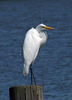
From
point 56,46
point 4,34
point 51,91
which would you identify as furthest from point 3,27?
point 51,91

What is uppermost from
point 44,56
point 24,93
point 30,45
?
point 44,56

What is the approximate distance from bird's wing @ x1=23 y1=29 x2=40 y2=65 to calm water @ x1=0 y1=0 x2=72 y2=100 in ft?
6.36

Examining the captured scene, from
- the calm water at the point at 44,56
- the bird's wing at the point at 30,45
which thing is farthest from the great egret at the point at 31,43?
the calm water at the point at 44,56

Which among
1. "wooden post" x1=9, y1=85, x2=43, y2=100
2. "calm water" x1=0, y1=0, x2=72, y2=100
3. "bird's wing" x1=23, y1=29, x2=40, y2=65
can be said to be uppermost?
"calm water" x1=0, y1=0, x2=72, y2=100

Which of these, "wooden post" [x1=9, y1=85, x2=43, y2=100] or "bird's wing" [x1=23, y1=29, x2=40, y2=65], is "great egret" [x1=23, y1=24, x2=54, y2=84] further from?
"wooden post" [x1=9, y1=85, x2=43, y2=100]

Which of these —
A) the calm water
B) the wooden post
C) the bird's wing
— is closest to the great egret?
the bird's wing

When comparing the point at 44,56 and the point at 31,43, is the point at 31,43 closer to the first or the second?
the point at 31,43

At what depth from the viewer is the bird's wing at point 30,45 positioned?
204 inches

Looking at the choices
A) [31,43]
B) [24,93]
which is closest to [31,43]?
[31,43]

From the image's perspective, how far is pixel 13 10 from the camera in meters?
22.4

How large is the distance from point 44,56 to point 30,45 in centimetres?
526

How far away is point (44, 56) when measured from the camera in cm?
1063

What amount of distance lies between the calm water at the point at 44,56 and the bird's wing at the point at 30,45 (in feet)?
6.36

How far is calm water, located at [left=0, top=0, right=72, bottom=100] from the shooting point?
796 centimetres
